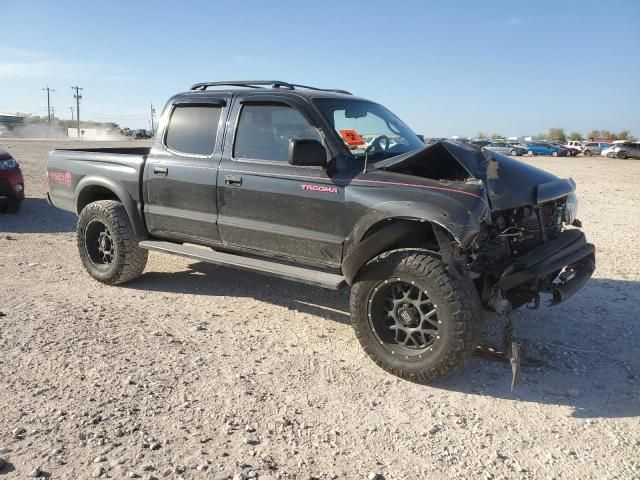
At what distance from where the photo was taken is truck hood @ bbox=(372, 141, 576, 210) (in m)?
3.68

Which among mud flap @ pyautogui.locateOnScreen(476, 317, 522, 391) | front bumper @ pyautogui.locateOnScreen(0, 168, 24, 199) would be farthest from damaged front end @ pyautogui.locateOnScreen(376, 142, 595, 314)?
front bumper @ pyautogui.locateOnScreen(0, 168, 24, 199)

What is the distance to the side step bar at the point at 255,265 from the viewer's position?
4.11m

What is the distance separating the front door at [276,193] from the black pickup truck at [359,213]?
0.01 m

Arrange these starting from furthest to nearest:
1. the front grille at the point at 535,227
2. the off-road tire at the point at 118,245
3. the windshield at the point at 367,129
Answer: the off-road tire at the point at 118,245
the windshield at the point at 367,129
the front grille at the point at 535,227

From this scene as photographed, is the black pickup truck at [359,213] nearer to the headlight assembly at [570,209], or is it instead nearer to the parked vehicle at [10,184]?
the headlight assembly at [570,209]

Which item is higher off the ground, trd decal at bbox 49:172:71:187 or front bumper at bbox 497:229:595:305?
trd decal at bbox 49:172:71:187

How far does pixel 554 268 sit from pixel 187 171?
321cm

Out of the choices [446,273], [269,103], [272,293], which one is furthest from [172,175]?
[446,273]

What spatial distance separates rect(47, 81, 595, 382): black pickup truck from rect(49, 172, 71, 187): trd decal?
2.42 feet

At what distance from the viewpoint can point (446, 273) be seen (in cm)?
353

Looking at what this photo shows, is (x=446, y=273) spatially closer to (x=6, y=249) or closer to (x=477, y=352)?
(x=477, y=352)

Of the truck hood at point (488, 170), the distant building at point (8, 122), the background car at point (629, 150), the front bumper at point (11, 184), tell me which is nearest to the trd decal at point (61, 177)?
the front bumper at point (11, 184)

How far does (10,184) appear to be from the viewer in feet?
30.0

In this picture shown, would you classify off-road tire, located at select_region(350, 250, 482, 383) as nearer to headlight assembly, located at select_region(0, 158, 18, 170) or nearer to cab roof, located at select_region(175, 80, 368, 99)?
cab roof, located at select_region(175, 80, 368, 99)
